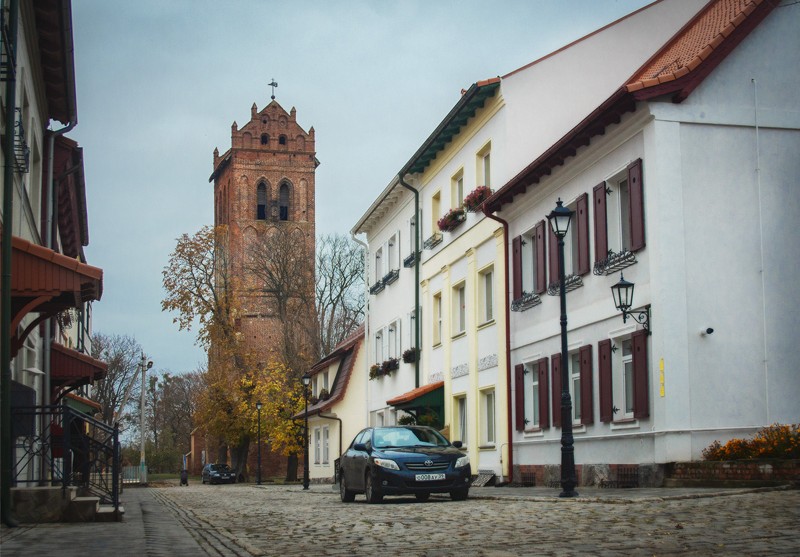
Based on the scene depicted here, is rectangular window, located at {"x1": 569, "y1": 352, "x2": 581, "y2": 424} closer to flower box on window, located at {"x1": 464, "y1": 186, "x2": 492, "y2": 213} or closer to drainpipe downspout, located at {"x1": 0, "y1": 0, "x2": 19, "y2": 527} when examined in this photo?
flower box on window, located at {"x1": 464, "y1": 186, "x2": 492, "y2": 213}

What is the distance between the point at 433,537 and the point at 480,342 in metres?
17.9

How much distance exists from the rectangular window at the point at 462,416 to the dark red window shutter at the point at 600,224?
10.1m

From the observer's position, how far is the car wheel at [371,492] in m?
20.4

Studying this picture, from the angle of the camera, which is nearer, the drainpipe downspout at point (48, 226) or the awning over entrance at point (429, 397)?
the drainpipe downspout at point (48, 226)

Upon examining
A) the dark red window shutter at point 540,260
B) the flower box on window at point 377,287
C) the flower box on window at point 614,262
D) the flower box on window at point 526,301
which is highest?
the flower box on window at point 377,287

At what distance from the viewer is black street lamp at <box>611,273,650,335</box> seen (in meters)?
19.3

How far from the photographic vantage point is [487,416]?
94.7 feet

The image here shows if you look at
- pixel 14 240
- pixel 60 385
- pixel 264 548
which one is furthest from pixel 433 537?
pixel 60 385

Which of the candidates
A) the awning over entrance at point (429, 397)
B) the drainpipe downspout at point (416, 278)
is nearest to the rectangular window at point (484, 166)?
the awning over entrance at point (429, 397)

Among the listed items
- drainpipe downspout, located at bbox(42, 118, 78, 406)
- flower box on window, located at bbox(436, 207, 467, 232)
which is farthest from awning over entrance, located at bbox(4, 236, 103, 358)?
flower box on window, located at bbox(436, 207, 467, 232)

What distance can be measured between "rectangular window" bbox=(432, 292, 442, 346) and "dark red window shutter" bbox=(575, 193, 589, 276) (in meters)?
11.3

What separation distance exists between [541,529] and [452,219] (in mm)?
19792

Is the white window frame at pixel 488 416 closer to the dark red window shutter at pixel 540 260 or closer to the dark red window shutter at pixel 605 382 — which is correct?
the dark red window shutter at pixel 540 260

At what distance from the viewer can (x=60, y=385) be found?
2573 centimetres
